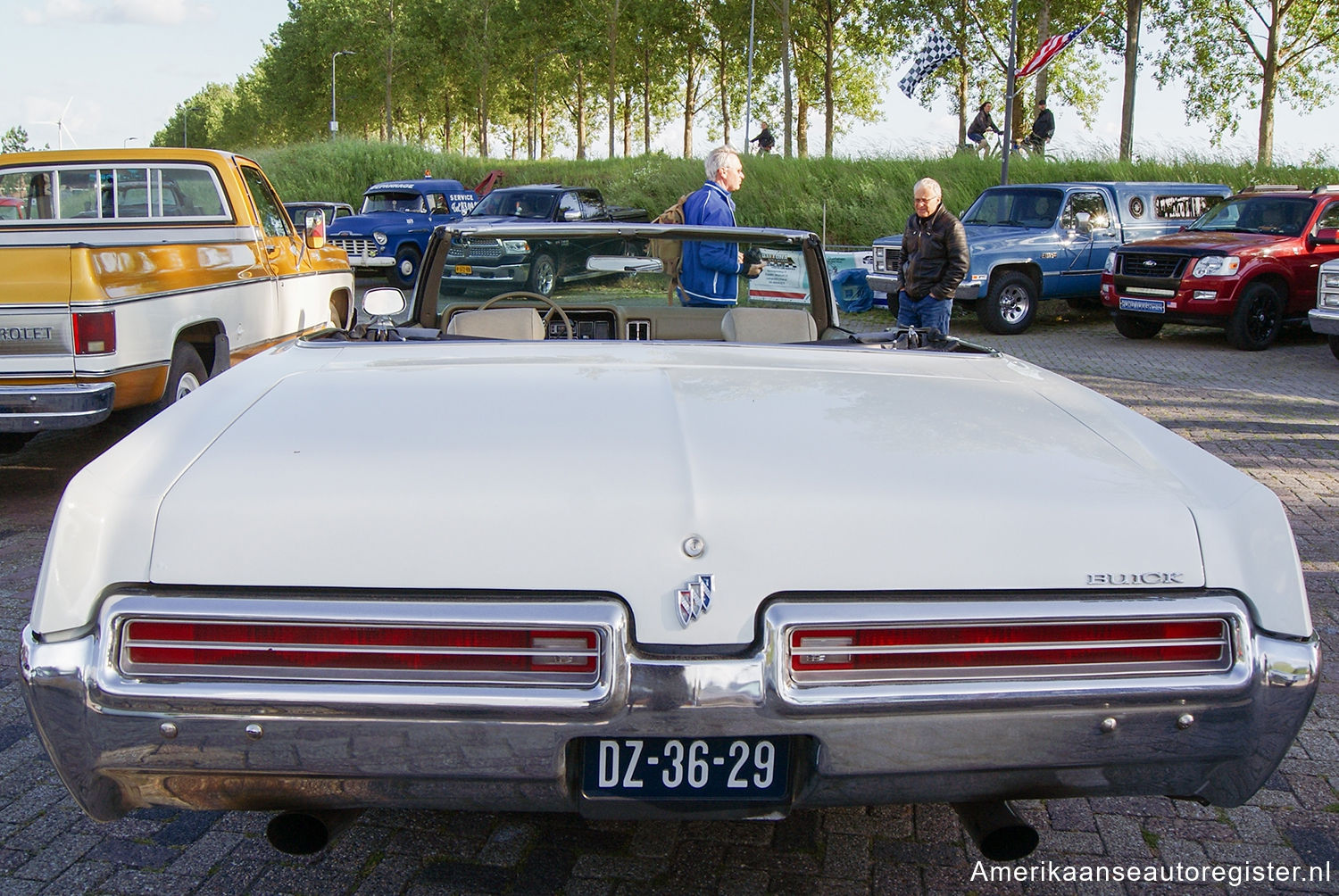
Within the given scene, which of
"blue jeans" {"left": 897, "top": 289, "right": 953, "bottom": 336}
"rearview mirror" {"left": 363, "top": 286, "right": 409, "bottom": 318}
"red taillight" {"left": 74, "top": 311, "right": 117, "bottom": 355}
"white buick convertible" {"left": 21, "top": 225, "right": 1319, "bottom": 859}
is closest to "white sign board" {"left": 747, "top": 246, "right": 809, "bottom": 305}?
"rearview mirror" {"left": 363, "top": 286, "right": 409, "bottom": 318}

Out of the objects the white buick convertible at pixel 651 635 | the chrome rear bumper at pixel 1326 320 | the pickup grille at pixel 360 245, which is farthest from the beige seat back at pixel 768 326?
the pickup grille at pixel 360 245

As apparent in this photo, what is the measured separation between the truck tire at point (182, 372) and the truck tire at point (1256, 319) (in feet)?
37.2

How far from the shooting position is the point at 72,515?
199 centimetres

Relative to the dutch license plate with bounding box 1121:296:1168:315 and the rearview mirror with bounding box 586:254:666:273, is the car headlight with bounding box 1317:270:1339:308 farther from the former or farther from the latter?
the rearview mirror with bounding box 586:254:666:273

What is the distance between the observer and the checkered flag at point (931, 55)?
135 feet

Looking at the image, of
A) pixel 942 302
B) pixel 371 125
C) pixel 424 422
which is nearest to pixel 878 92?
pixel 371 125

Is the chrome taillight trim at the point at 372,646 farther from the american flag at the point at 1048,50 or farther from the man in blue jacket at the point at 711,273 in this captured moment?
the american flag at the point at 1048,50

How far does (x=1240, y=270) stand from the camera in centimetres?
1336

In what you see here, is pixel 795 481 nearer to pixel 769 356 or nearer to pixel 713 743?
pixel 713 743

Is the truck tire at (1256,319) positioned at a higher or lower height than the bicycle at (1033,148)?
lower

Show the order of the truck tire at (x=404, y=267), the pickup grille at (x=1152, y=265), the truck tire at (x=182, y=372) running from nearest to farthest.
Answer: the truck tire at (x=182, y=372) → the pickup grille at (x=1152, y=265) → the truck tire at (x=404, y=267)

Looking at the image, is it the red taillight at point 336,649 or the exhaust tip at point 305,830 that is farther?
the exhaust tip at point 305,830

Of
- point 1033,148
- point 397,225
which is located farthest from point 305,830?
point 1033,148

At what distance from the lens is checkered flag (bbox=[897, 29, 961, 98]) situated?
41.1 metres
